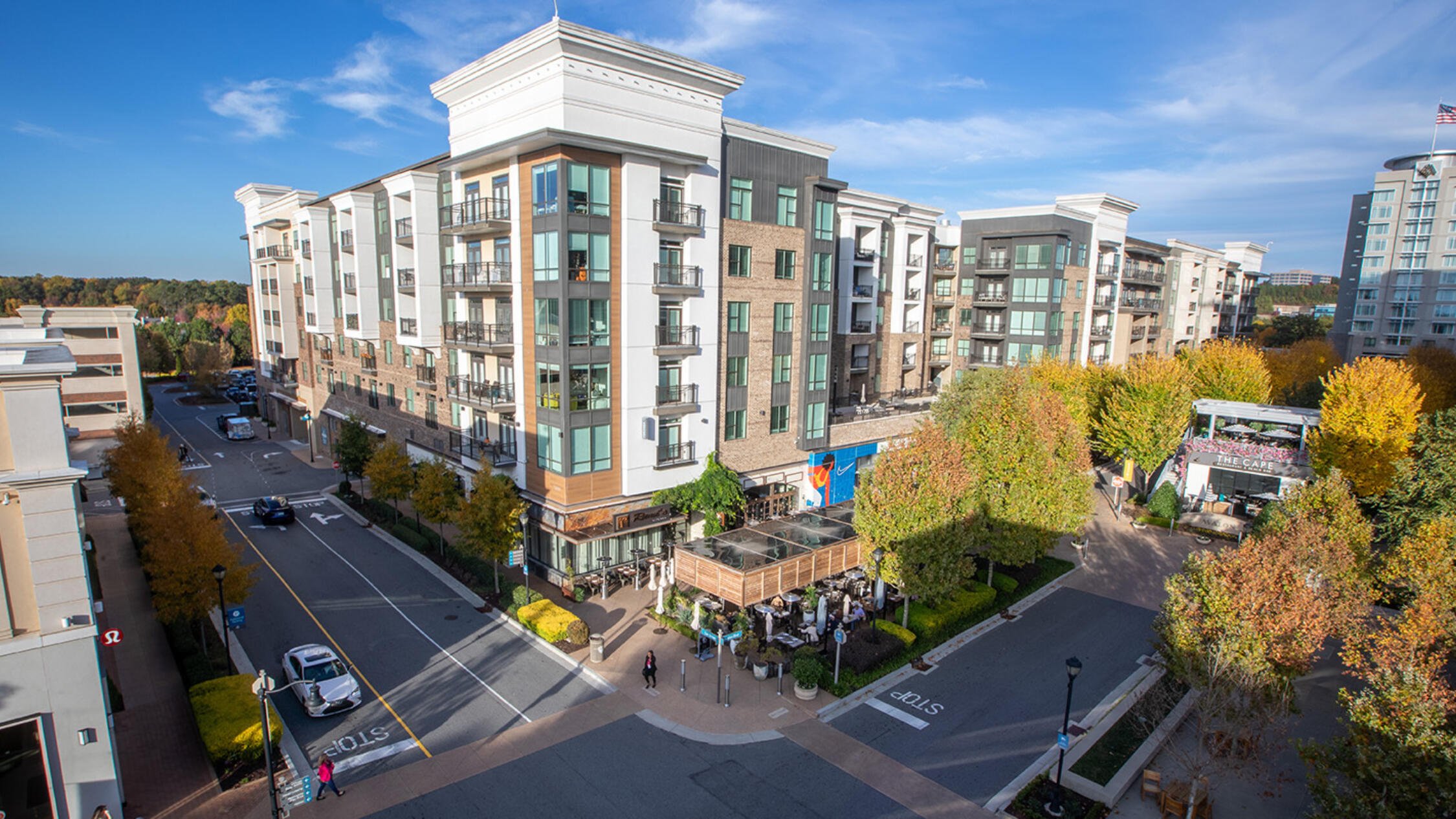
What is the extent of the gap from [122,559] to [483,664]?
67.7 feet

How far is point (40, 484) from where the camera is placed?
1360cm

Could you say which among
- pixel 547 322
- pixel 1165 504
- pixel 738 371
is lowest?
pixel 1165 504

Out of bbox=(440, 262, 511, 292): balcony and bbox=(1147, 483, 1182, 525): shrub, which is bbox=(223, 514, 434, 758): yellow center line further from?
bbox=(1147, 483, 1182, 525): shrub

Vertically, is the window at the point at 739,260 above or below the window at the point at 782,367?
above

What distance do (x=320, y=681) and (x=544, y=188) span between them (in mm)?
17320

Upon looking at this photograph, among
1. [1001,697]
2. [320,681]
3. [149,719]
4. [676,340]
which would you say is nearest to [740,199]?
[676,340]

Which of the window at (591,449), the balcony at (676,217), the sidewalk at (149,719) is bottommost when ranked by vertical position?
the sidewalk at (149,719)

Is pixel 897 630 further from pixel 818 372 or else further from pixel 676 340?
pixel 818 372

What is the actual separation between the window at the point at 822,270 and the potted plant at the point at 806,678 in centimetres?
1875

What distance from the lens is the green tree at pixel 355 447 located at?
128 feet

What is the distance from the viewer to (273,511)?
120ft

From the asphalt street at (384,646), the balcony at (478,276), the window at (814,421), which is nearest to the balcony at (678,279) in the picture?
the balcony at (478,276)

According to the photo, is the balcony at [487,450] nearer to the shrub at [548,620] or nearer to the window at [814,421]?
the shrub at [548,620]

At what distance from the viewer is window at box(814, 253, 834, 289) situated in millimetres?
34188
